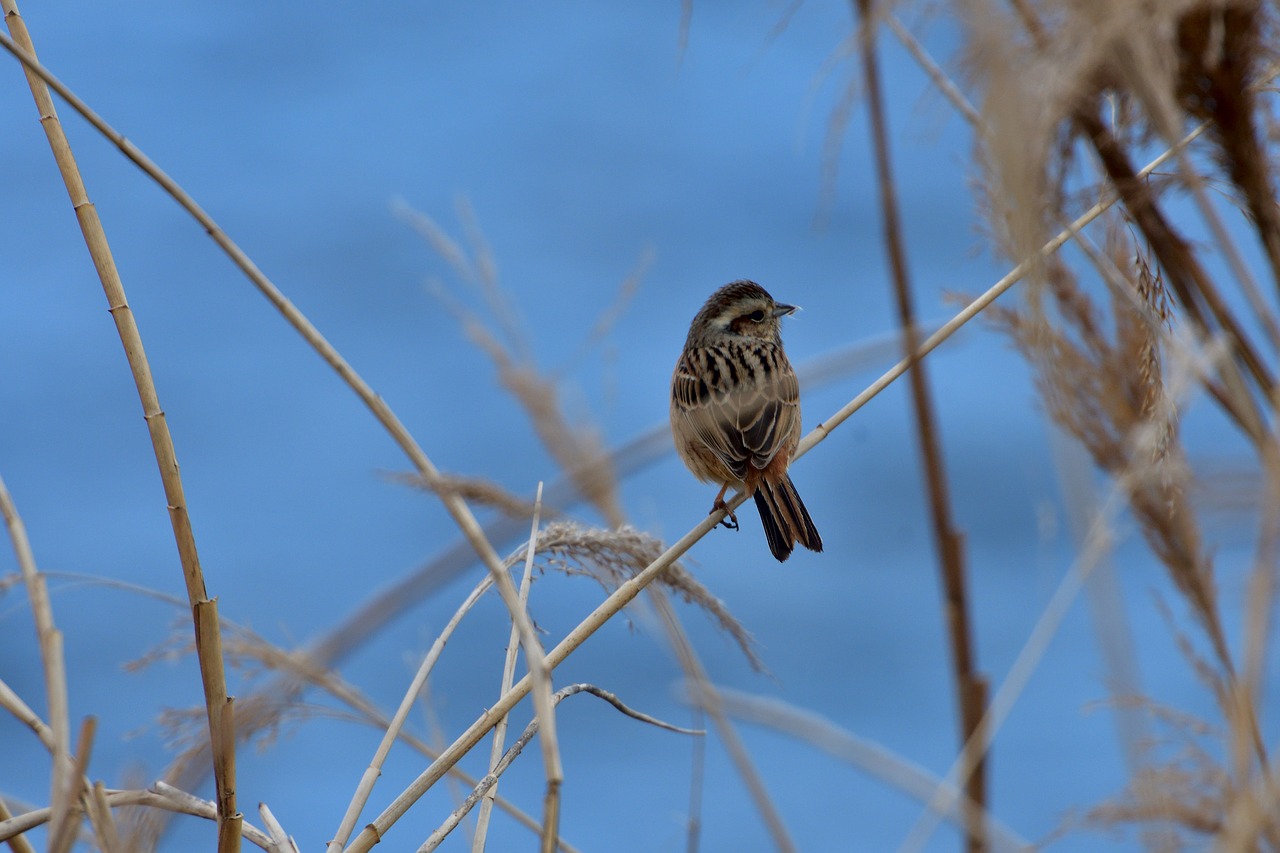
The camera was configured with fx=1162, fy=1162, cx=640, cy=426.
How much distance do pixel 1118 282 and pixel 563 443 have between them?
1509 millimetres

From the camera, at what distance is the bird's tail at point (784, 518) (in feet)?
11.0

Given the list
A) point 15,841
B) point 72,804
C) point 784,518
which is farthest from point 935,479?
point 784,518

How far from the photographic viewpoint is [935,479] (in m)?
1.52

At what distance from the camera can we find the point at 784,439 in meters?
3.63

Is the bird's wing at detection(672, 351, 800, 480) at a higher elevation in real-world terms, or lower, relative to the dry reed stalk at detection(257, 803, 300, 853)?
higher

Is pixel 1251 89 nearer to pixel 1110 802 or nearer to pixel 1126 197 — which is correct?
pixel 1126 197

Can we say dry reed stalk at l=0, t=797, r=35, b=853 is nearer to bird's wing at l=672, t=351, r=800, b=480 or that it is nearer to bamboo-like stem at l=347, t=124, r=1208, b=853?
bamboo-like stem at l=347, t=124, r=1208, b=853

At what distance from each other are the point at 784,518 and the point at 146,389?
2094 mm

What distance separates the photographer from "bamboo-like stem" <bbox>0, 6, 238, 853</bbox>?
5.28 ft

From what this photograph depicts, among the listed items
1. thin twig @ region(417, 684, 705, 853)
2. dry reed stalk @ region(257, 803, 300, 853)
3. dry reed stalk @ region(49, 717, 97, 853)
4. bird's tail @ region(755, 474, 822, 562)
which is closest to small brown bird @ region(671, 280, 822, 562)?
bird's tail @ region(755, 474, 822, 562)

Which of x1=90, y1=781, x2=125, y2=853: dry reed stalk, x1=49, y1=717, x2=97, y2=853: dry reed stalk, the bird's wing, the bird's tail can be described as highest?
the bird's wing

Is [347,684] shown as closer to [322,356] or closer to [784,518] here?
[322,356]

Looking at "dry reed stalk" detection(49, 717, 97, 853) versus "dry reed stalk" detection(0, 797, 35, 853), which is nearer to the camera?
"dry reed stalk" detection(49, 717, 97, 853)

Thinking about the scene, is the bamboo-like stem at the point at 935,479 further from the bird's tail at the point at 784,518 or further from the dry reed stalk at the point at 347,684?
the bird's tail at the point at 784,518
